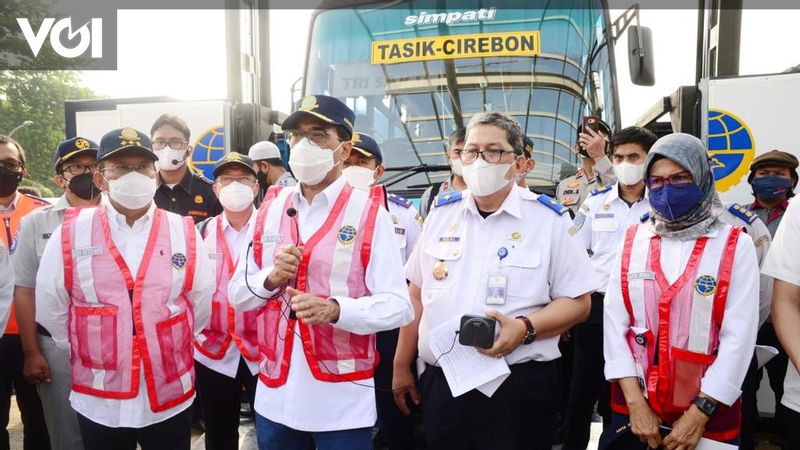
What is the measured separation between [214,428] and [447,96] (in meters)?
2.69

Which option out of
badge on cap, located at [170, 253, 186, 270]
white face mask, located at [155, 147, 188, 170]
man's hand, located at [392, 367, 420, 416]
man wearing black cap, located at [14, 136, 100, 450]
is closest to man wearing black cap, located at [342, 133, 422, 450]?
man's hand, located at [392, 367, 420, 416]

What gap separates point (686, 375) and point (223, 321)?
6.80ft

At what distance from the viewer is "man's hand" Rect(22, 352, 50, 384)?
2488 mm

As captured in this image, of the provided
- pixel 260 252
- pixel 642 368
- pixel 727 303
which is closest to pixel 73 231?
pixel 260 252

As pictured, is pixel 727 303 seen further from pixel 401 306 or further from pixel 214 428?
pixel 214 428

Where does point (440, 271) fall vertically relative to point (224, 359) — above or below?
above

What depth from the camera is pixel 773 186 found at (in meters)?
3.59

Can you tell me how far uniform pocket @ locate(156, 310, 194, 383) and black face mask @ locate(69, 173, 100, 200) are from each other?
99 centimetres

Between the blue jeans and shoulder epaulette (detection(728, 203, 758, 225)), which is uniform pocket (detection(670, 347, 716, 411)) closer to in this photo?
the blue jeans

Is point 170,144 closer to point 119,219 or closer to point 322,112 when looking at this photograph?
point 119,219

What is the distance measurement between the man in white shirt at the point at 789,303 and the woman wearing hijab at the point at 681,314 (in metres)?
0.11

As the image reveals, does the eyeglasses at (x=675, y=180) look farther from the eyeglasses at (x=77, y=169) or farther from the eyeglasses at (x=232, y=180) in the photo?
the eyeglasses at (x=77, y=169)

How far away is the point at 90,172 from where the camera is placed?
2875 mm

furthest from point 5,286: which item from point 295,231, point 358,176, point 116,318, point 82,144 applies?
point 358,176
